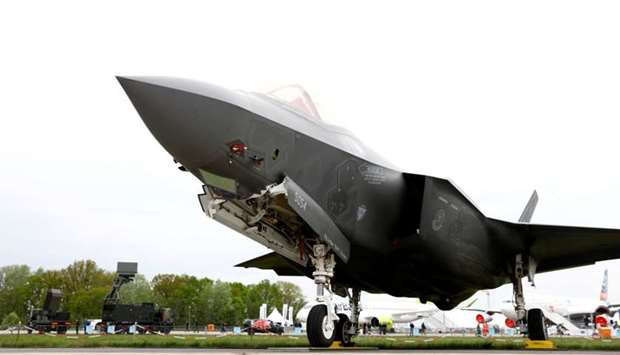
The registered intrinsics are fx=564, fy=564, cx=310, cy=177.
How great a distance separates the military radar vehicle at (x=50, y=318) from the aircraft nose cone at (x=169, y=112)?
24719mm

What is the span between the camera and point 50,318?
2861 centimetres

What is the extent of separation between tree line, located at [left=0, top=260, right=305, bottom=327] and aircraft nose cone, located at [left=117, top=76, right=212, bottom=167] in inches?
2790

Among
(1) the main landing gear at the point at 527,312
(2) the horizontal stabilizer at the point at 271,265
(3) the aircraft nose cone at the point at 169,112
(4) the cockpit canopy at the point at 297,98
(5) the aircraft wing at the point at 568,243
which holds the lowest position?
(1) the main landing gear at the point at 527,312

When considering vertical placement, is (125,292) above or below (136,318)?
above

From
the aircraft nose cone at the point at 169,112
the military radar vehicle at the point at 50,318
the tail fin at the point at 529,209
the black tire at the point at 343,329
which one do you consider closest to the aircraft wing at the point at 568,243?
the tail fin at the point at 529,209

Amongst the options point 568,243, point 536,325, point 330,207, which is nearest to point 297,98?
point 330,207

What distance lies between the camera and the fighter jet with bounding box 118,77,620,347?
23.8 ft

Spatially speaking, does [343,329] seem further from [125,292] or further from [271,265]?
[125,292]

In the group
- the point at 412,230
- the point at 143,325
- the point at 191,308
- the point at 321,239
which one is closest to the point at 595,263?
the point at 412,230

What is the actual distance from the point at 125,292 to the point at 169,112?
72538 mm

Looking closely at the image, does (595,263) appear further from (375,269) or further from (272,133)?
(272,133)

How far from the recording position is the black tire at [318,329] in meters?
8.00

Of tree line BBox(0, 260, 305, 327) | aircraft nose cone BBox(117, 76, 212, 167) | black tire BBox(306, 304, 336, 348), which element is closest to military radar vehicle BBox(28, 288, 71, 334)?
A: black tire BBox(306, 304, 336, 348)

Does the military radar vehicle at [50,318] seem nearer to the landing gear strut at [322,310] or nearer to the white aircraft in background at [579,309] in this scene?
the landing gear strut at [322,310]
